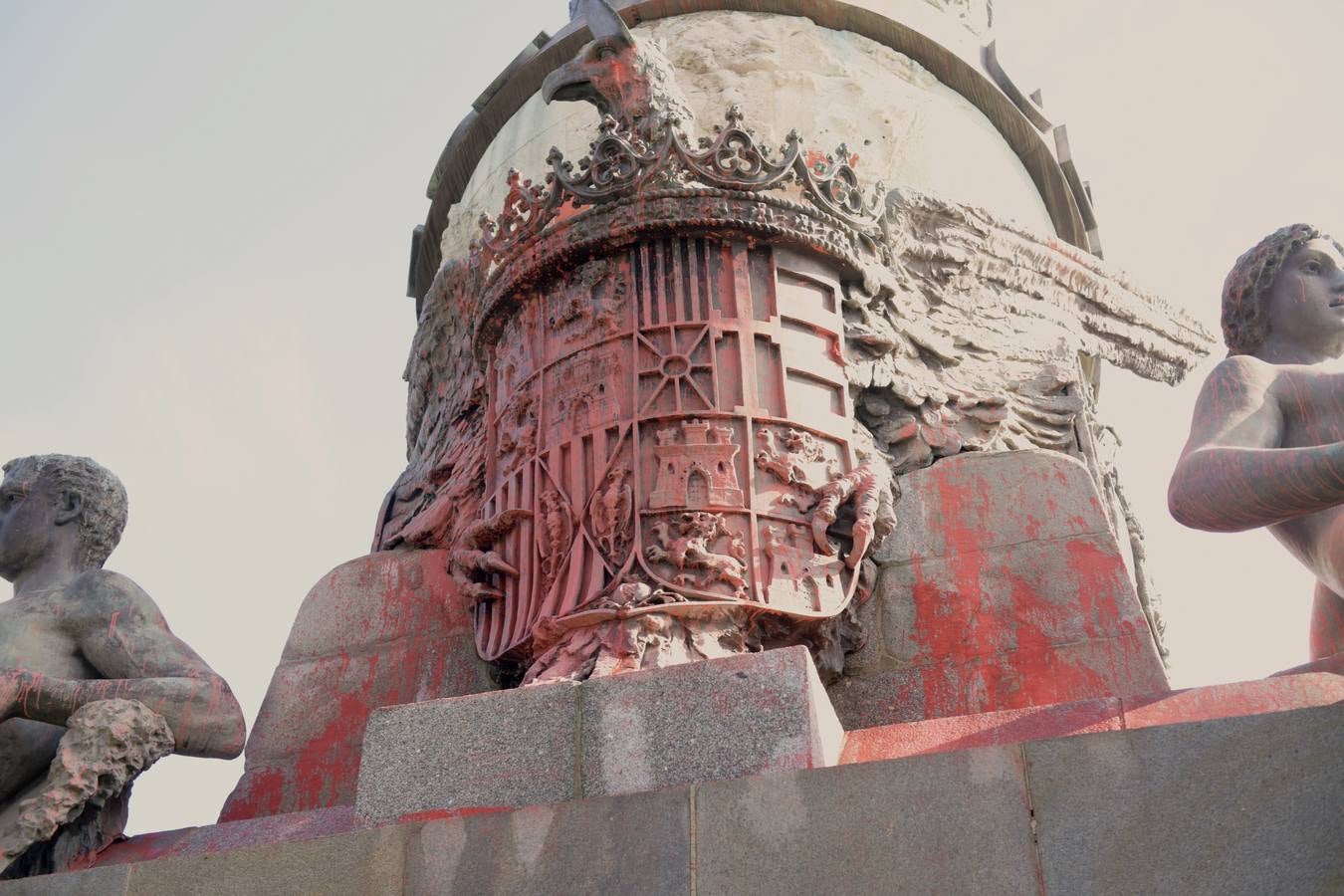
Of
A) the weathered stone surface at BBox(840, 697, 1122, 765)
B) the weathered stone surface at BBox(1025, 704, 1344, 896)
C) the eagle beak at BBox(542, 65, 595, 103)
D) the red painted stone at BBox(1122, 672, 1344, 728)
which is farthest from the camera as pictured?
the eagle beak at BBox(542, 65, 595, 103)

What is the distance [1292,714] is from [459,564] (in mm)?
4821

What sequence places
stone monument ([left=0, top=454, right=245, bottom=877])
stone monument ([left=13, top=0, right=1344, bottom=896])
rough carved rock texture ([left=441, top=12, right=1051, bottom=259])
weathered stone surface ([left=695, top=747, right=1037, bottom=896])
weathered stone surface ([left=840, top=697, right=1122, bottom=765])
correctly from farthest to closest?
rough carved rock texture ([left=441, top=12, right=1051, bottom=259]), stone monument ([left=0, top=454, right=245, bottom=877]), weathered stone surface ([left=840, top=697, right=1122, bottom=765]), stone monument ([left=13, top=0, right=1344, bottom=896]), weathered stone surface ([left=695, top=747, right=1037, bottom=896])

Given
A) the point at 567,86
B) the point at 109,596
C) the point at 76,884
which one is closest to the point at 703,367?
the point at 567,86

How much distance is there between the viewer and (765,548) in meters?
7.95

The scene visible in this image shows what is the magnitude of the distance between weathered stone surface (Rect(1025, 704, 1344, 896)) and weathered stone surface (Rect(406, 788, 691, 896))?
4.59ft

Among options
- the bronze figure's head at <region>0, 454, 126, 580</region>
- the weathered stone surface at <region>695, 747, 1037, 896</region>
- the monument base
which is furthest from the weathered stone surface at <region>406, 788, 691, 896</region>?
the bronze figure's head at <region>0, 454, 126, 580</region>

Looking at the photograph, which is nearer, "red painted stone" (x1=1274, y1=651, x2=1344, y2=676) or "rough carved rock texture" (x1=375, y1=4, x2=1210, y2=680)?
"red painted stone" (x1=1274, y1=651, x2=1344, y2=676)

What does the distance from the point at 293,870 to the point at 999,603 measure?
13.4 ft

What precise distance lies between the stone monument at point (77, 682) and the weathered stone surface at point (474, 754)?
1.12 metres

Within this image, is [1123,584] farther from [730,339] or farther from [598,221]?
[598,221]

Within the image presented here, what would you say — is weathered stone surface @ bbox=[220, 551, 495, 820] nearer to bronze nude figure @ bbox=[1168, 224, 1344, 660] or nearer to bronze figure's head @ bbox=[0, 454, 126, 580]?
bronze figure's head @ bbox=[0, 454, 126, 580]

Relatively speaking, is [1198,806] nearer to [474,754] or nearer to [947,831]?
[947,831]

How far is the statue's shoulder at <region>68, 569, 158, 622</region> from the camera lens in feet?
25.7

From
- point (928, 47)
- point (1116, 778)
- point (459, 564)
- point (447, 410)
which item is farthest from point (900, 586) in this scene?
point (928, 47)
